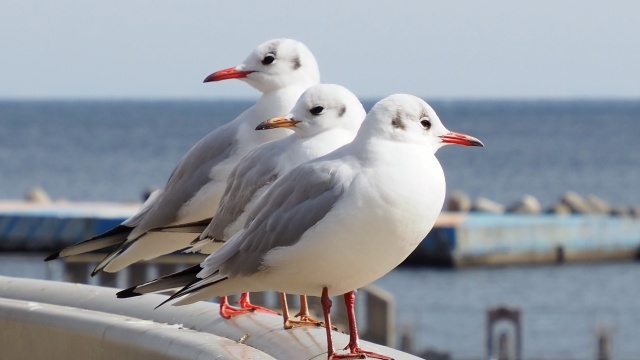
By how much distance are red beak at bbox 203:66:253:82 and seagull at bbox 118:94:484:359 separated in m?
1.14

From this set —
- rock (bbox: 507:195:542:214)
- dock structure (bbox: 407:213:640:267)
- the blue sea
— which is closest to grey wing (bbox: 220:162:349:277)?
the blue sea

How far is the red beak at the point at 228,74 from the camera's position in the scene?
17.4 ft

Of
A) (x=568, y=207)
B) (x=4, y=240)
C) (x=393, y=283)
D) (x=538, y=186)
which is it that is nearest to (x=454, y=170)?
(x=538, y=186)

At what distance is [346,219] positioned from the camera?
13.0ft

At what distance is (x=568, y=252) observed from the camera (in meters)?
36.7

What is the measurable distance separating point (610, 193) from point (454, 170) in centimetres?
1071

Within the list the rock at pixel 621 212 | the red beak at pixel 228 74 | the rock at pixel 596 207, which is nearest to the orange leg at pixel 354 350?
the red beak at pixel 228 74

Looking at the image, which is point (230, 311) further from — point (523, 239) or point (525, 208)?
point (525, 208)

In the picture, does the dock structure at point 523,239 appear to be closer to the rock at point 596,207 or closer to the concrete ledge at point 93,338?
the rock at point 596,207

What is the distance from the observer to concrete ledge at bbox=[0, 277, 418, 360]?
4008mm

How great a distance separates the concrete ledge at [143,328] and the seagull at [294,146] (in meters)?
0.13

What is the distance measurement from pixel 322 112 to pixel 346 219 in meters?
0.66


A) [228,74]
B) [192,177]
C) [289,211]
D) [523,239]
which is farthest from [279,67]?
[523,239]

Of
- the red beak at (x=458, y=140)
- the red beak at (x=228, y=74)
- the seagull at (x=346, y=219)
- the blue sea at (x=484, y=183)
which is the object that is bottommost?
the blue sea at (x=484, y=183)
